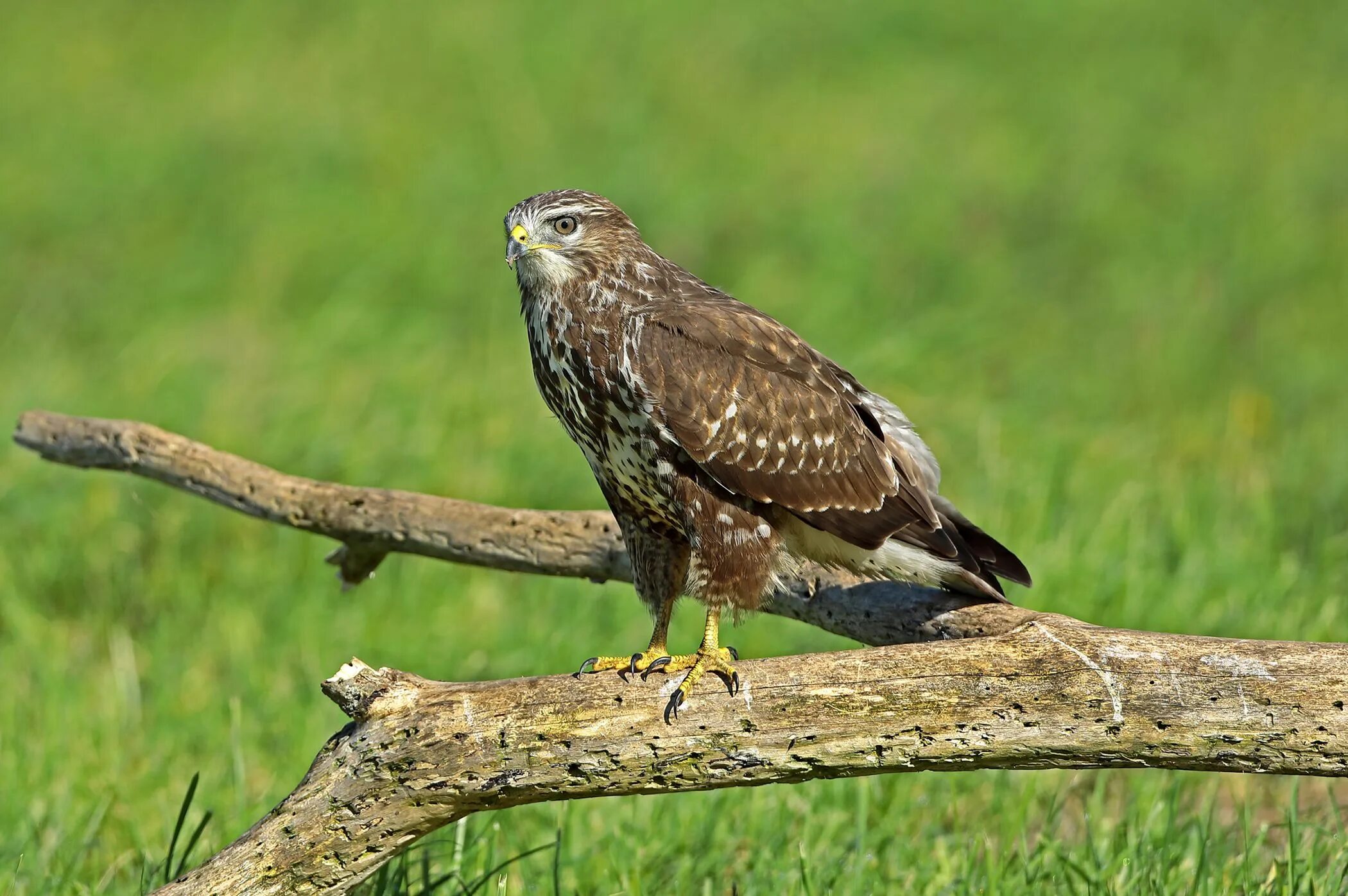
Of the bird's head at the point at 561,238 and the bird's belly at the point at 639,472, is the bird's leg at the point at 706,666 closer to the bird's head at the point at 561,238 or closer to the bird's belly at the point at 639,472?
the bird's belly at the point at 639,472

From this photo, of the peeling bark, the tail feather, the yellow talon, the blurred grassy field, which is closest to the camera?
the peeling bark

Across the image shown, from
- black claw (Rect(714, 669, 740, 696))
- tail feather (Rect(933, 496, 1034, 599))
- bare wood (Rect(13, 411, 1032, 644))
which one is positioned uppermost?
bare wood (Rect(13, 411, 1032, 644))

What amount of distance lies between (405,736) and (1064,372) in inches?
274

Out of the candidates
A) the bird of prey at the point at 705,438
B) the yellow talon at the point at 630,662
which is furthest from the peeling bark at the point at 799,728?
the bird of prey at the point at 705,438

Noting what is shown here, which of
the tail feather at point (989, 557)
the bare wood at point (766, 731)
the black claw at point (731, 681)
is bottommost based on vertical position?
the bare wood at point (766, 731)

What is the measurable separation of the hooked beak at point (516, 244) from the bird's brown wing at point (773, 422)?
37cm

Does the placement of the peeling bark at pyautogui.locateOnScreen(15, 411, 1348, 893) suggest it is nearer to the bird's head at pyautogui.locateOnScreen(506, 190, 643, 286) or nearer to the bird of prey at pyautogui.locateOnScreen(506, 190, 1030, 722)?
the bird of prey at pyautogui.locateOnScreen(506, 190, 1030, 722)

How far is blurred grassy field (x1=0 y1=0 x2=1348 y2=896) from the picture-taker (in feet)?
15.6

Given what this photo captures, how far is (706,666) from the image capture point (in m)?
3.52

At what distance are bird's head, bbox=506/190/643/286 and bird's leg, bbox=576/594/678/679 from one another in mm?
948

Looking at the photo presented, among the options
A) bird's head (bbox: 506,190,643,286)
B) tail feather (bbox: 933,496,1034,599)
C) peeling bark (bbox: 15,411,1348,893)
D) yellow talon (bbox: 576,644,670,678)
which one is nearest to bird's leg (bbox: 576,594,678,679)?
yellow talon (bbox: 576,644,670,678)

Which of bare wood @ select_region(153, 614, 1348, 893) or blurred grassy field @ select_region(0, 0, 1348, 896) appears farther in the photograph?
blurred grassy field @ select_region(0, 0, 1348, 896)

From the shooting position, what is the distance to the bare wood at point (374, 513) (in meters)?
4.22

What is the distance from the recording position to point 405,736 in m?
3.09
